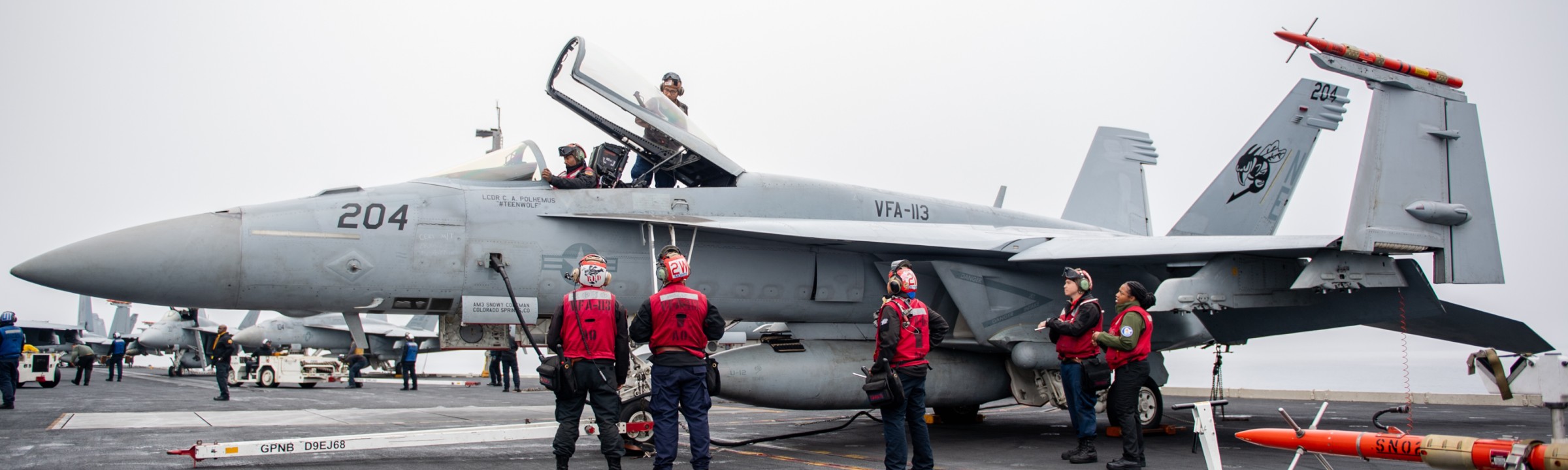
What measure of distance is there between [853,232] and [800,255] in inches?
23.6

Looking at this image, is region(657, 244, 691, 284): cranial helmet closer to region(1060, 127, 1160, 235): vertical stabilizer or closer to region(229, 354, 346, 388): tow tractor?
region(1060, 127, 1160, 235): vertical stabilizer

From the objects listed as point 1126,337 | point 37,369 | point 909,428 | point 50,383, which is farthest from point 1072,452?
point 50,383

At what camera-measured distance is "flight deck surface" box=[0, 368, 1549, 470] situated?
702 centimetres

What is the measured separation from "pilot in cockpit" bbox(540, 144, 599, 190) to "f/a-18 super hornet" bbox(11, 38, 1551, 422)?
84mm

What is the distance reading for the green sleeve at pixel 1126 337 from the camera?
676cm

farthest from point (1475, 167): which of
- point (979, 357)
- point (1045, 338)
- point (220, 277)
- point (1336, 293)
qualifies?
point (220, 277)

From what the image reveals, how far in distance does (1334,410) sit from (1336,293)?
636cm

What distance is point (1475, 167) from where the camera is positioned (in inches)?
296

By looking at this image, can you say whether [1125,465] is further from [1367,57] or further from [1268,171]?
[1268,171]

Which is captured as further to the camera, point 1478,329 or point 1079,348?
point 1478,329

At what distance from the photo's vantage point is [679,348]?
5863mm

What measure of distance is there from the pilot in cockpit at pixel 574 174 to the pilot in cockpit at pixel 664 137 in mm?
483

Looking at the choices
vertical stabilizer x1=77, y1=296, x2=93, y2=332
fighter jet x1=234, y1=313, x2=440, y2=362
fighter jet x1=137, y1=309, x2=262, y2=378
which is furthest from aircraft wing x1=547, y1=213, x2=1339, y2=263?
vertical stabilizer x1=77, y1=296, x2=93, y2=332

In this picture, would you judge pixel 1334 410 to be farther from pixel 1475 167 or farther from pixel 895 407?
pixel 895 407
